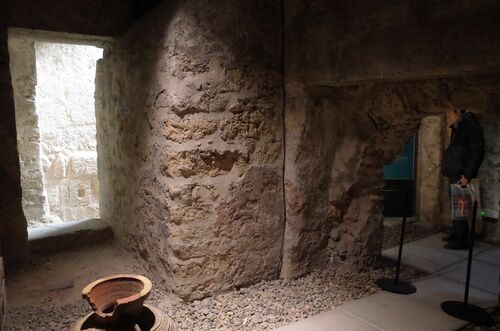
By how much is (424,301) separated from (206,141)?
197cm

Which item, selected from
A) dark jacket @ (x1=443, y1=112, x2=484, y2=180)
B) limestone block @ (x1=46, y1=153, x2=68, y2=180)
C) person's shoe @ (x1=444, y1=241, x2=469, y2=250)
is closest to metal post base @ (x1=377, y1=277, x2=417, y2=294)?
person's shoe @ (x1=444, y1=241, x2=469, y2=250)

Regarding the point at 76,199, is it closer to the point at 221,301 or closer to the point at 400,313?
the point at 221,301

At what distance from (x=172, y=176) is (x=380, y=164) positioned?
1801 millimetres

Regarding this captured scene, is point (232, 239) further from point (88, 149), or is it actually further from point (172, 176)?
point (88, 149)

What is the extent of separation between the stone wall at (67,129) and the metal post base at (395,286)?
635 cm

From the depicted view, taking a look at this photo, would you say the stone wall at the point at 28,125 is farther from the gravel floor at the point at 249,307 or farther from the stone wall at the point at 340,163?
the stone wall at the point at 340,163

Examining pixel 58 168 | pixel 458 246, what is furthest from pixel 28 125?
pixel 458 246

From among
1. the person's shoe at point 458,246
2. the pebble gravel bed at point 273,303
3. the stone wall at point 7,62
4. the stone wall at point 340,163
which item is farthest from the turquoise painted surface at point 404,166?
the stone wall at point 7,62

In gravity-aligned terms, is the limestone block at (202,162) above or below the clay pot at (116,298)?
above

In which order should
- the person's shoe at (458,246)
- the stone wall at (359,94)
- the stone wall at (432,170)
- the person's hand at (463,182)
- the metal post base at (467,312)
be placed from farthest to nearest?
the stone wall at (432,170) → the person's shoe at (458,246) → the person's hand at (463,182) → the metal post base at (467,312) → the stone wall at (359,94)

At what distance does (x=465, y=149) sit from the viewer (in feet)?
13.6

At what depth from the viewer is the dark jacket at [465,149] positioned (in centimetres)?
401

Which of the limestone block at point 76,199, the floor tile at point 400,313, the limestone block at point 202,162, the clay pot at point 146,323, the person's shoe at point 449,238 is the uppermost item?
the limestone block at point 202,162

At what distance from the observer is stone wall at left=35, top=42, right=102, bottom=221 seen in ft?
25.5
